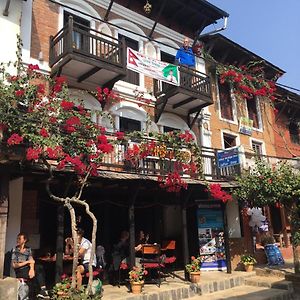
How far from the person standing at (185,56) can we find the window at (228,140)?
3935 millimetres

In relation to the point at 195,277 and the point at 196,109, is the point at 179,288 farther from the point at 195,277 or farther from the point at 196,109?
the point at 196,109

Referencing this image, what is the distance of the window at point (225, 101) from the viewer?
18.2 m

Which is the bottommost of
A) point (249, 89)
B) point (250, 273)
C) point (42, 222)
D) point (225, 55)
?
point (250, 273)

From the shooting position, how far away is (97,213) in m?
12.6

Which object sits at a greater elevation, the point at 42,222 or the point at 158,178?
the point at 158,178

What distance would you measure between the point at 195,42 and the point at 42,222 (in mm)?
10472

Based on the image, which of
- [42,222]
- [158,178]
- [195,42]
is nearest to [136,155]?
[158,178]

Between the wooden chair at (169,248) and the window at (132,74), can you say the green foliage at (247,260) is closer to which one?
the wooden chair at (169,248)

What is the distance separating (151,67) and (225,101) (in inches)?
267

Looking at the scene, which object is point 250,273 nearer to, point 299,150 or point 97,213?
point 97,213

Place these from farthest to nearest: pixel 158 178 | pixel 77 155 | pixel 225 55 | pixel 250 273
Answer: pixel 225 55 < pixel 250 273 < pixel 158 178 < pixel 77 155

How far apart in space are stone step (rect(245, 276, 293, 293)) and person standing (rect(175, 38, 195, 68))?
28.1 feet

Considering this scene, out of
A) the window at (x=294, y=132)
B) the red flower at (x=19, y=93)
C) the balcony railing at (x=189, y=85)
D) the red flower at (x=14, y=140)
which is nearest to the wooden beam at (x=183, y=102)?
the balcony railing at (x=189, y=85)

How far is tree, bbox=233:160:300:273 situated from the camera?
484 inches
